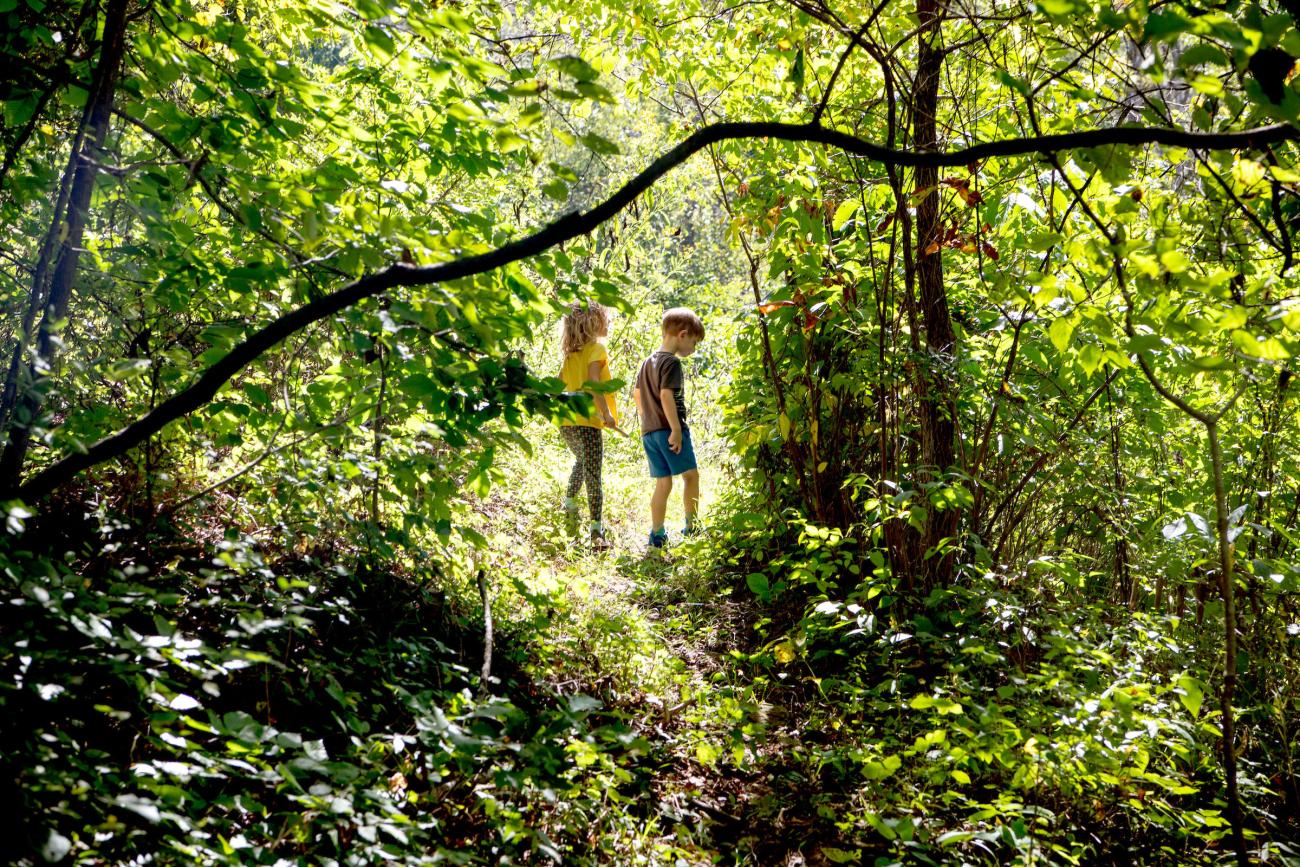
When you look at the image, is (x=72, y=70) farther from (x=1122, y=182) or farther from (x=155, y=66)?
(x=1122, y=182)

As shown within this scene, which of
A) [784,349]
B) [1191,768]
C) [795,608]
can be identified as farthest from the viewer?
[784,349]

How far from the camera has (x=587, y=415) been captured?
6.45ft

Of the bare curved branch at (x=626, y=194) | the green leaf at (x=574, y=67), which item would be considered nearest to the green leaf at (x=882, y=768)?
Result: the bare curved branch at (x=626, y=194)

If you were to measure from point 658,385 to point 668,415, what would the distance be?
0.26m

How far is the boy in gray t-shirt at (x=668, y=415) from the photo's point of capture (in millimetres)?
5973

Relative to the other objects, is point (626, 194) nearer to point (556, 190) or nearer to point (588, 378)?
point (556, 190)

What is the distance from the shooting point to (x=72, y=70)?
96.3 inches

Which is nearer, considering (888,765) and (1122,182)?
(1122,182)

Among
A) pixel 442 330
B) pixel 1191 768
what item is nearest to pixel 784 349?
pixel 1191 768

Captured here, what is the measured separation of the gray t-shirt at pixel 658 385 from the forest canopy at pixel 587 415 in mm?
1035

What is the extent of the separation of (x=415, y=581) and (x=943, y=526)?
2.46 meters

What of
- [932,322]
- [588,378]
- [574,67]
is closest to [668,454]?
[588,378]

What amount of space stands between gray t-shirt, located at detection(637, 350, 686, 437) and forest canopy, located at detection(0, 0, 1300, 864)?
1.03 m

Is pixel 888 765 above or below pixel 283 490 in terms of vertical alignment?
below
